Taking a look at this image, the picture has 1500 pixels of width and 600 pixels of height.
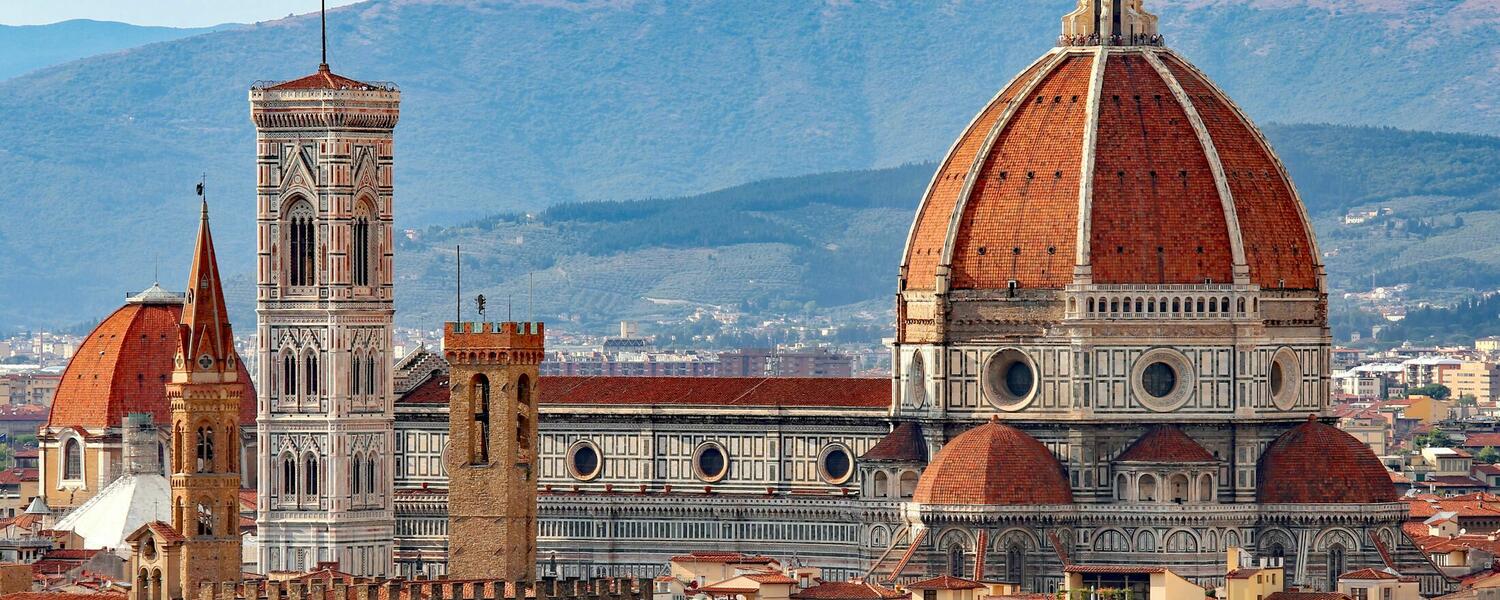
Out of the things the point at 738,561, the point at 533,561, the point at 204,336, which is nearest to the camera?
the point at 533,561

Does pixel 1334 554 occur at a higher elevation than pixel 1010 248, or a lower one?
lower

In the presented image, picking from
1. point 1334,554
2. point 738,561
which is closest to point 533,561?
point 738,561

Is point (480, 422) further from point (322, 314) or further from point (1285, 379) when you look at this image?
point (1285, 379)

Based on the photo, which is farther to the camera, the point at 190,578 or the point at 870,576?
the point at 870,576

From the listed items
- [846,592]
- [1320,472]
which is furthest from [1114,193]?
[846,592]

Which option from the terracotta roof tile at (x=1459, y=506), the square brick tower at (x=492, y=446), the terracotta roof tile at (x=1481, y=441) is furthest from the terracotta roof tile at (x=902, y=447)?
the terracotta roof tile at (x=1481, y=441)

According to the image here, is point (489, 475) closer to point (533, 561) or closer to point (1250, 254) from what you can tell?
point (533, 561)

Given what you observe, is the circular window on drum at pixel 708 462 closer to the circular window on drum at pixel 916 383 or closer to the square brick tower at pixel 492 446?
the circular window on drum at pixel 916 383
